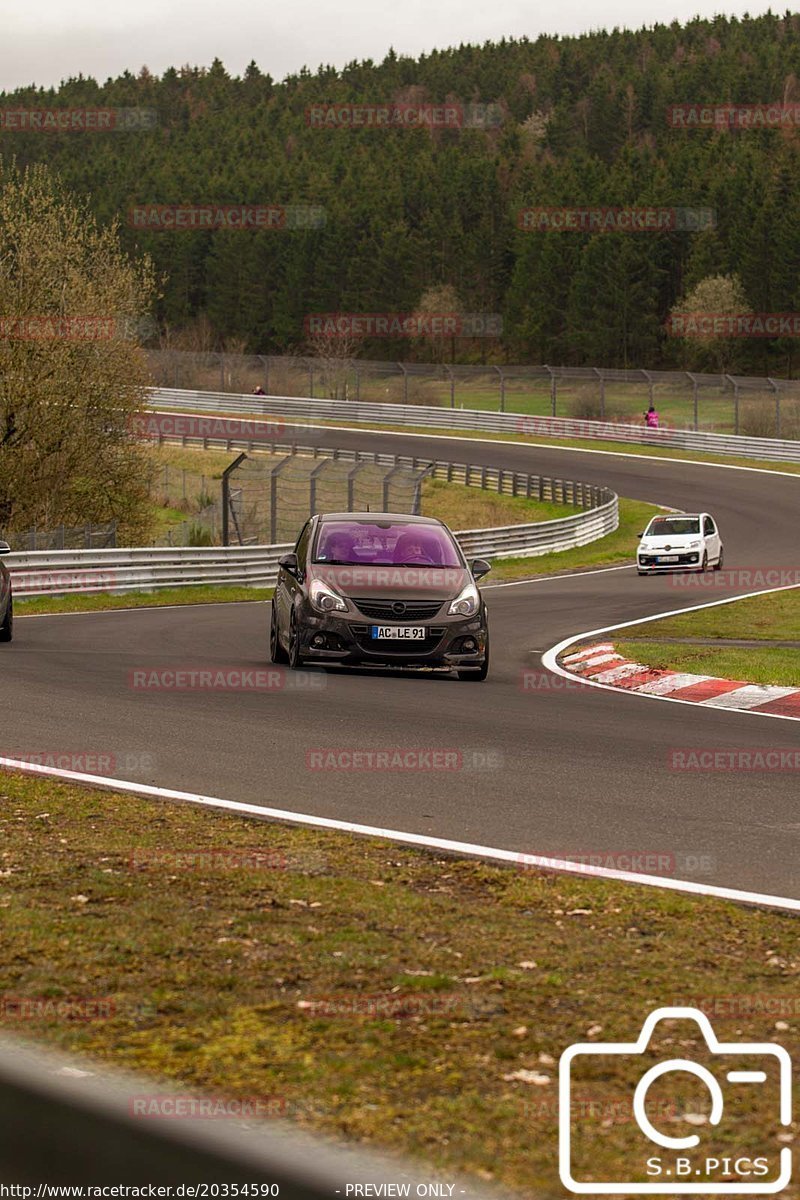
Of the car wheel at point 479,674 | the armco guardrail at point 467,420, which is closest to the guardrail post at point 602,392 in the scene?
the armco guardrail at point 467,420

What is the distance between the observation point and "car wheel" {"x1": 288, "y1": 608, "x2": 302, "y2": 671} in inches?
629

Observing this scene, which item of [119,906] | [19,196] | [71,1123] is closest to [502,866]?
[119,906]

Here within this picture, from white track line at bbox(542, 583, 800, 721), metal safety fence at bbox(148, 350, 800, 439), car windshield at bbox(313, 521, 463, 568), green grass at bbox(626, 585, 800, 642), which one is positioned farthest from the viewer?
metal safety fence at bbox(148, 350, 800, 439)

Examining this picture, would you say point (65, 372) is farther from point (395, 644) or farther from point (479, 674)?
point (479, 674)

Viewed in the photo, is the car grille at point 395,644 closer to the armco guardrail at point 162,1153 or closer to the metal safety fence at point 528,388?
the armco guardrail at point 162,1153

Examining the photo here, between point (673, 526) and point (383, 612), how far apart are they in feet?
75.5

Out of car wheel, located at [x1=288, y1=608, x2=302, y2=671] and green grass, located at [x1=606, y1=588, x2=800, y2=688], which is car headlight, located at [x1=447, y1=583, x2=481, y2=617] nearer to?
car wheel, located at [x1=288, y1=608, x2=302, y2=671]

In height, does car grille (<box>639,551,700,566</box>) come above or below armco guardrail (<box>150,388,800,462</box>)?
above

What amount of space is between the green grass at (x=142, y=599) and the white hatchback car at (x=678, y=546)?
32.0 ft

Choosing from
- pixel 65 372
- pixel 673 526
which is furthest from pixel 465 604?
pixel 65 372

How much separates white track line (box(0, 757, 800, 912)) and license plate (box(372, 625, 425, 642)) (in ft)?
21.2

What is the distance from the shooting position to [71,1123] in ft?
10.1

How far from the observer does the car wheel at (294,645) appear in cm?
1597

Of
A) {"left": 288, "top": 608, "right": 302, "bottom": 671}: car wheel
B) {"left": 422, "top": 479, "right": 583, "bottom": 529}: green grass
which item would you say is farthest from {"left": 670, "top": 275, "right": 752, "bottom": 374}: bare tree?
{"left": 288, "top": 608, "right": 302, "bottom": 671}: car wheel
